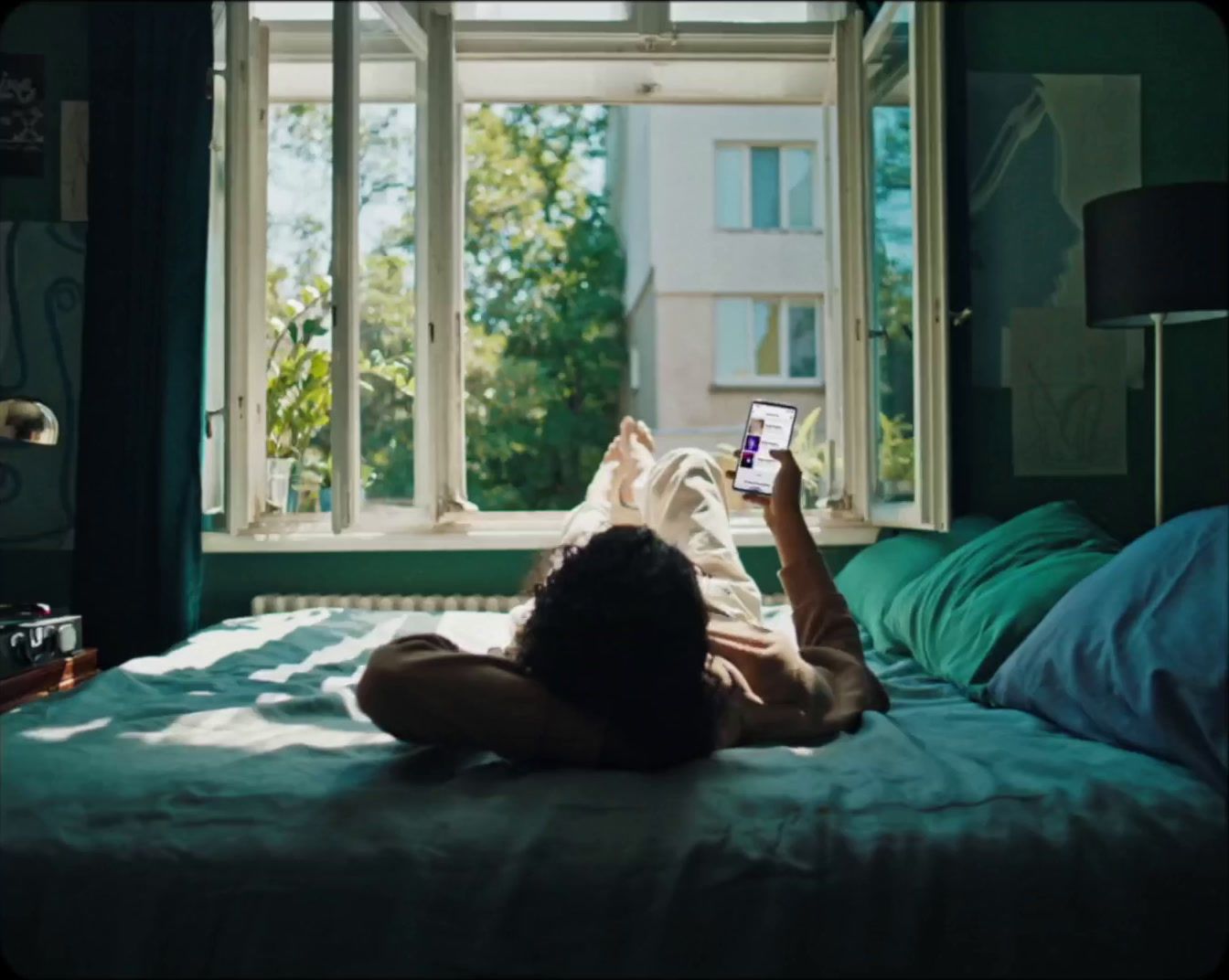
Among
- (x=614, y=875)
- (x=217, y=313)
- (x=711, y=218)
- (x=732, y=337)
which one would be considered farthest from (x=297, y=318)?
(x=732, y=337)

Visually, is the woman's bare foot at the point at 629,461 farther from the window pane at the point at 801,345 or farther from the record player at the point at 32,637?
the window pane at the point at 801,345

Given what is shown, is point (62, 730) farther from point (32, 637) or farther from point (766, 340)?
point (766, 340)

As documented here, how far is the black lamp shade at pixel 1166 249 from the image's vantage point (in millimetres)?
2395

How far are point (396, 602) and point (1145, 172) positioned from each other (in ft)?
8.04

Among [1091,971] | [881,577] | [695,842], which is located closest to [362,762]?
[695,842]

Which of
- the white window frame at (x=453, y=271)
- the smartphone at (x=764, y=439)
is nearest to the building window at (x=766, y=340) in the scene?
the white window frame at (x=453, y=271)

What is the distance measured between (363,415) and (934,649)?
176 cm

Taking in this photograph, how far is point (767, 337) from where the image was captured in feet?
28.7

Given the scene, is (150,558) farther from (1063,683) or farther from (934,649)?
(1063,683)

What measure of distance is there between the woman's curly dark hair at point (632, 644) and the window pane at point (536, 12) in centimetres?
254

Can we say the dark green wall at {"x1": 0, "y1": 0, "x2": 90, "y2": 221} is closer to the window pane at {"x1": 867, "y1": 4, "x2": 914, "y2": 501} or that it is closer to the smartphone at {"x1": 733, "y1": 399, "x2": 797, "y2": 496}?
the smartphone at {"x1": 733, "y1": 399, "x2": 797, "y2": 496}

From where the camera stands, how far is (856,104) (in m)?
3.32

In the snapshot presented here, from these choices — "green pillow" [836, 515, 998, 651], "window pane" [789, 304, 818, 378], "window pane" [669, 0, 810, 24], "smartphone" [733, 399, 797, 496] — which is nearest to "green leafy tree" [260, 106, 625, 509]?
"window pane" [789, 304, 818, 378]

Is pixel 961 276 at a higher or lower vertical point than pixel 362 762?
higher
